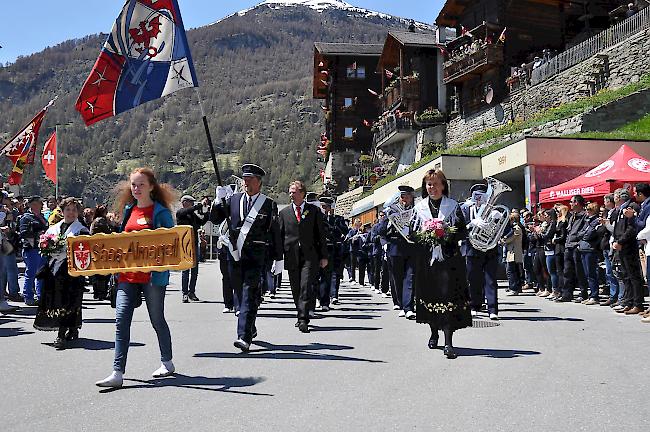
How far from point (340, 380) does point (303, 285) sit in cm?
370

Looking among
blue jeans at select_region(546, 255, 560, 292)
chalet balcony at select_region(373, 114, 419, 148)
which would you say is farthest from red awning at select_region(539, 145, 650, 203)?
chalet balcony at select_region(373, 114, 419, 148)

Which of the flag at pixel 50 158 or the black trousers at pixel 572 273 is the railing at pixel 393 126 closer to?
the flag at pixel 50 158

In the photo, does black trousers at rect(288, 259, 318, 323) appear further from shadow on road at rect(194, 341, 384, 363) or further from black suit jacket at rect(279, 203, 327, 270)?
shadow on road at rect(194, 341, 384, 363)

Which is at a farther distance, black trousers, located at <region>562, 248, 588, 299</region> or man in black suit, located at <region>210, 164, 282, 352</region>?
black trousers, located at <region>562, 248, 588, 299</region>

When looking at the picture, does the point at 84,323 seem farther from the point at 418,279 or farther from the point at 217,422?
the point at 217,422

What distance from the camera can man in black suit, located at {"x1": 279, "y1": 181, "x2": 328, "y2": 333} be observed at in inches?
392

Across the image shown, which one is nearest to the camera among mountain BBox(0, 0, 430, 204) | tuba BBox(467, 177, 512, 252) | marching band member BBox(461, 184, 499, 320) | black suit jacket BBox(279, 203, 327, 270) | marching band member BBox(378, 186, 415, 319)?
tuba BBox(467, 177, 512, 252)

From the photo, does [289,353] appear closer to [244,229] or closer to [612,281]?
[244,229]

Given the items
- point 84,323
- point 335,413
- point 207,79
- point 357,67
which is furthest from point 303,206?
point 207,79

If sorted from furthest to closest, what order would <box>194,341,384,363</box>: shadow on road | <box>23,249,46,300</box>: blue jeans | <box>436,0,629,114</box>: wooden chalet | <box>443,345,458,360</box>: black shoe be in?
<box>436,0,629,114</box>: wooden chalet < <box>23,249,46,300</box>: blue jeans < <box>194,341,384,363</box>: shadow on road < <box>443,345,458,360</box>: black shoe

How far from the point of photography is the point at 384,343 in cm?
855

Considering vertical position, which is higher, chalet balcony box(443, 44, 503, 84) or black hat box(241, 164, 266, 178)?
chalet balcony box(443, 44, 503, 84)

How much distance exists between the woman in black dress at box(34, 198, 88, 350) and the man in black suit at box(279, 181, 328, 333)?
292cm

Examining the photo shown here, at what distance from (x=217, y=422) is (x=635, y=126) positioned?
23911mm
